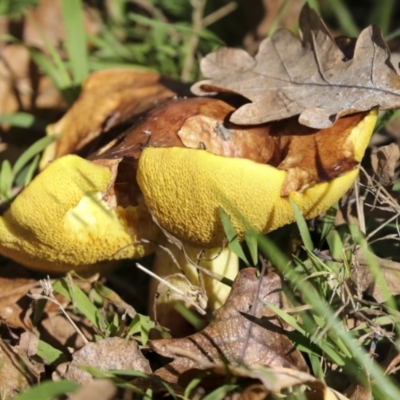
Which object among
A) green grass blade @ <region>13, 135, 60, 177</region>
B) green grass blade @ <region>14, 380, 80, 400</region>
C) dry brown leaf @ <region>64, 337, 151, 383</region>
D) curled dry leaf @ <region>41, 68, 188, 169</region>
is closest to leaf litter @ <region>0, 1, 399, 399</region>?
dry brown leaf @ <region>64, 337, 151, 383</region>

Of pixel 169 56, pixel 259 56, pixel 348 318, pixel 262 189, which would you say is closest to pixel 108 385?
pixel 262 189

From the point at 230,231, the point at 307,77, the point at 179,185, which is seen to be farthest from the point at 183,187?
the point at 307,77

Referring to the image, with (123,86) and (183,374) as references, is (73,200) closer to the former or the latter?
(183,374)

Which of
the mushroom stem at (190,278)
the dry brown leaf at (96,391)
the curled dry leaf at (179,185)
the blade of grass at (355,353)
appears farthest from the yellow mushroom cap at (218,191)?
the dry brown leaf at (96,391)

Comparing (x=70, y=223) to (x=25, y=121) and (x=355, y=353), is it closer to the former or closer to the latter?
(x=355, y=353)

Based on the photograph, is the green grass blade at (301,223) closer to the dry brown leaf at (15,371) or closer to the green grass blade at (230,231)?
the green grass blade at (230,231)
